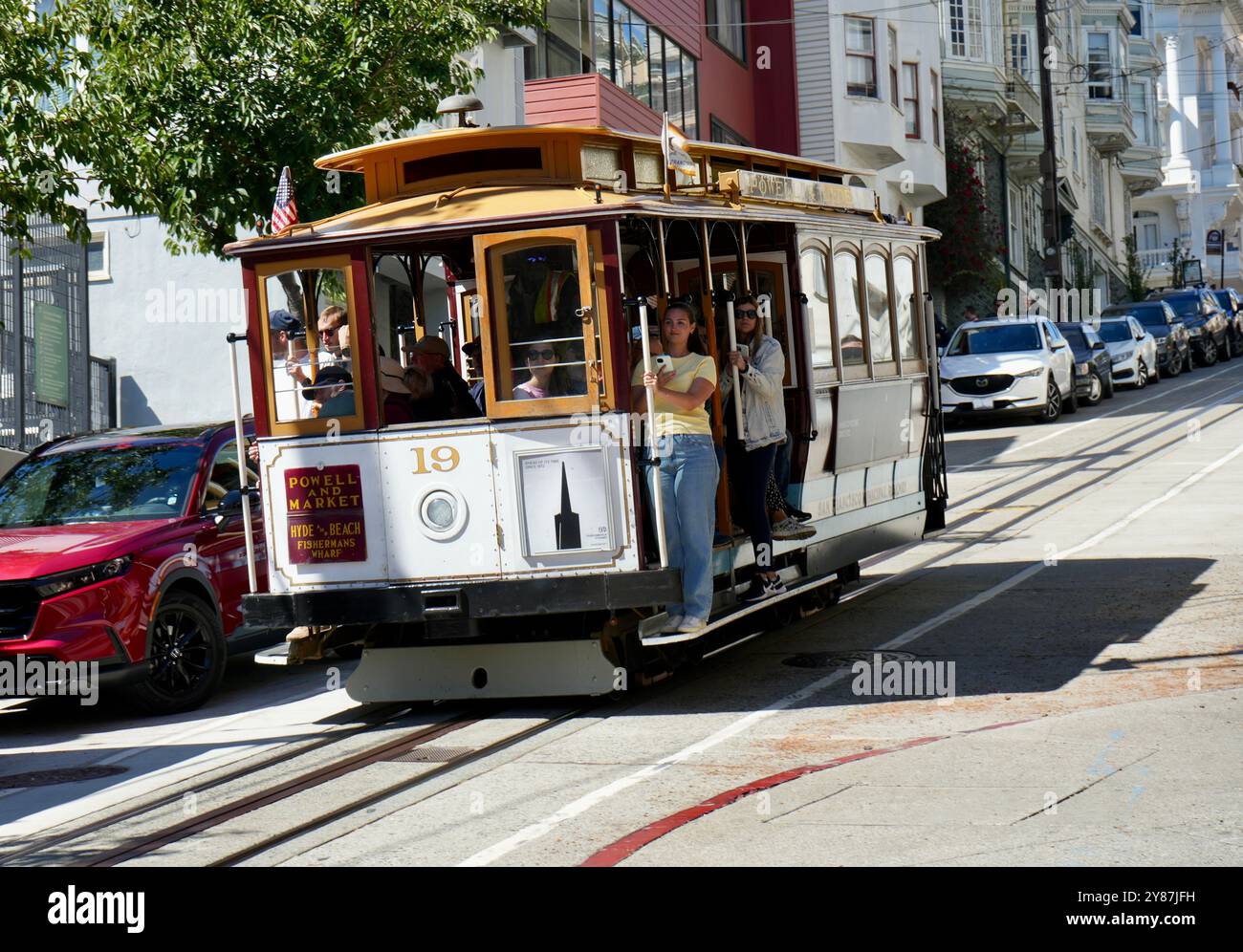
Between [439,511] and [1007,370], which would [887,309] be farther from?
[1007,370]

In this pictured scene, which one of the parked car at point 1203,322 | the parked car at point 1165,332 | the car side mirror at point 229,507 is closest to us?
the car side mirror at point 229,507

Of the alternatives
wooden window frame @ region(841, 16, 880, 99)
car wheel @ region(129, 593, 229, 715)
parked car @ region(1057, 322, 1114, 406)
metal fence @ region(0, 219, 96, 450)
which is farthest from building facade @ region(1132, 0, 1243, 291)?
car wheel @ region(129, 593, 229, 715)

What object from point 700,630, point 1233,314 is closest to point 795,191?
point 700,630

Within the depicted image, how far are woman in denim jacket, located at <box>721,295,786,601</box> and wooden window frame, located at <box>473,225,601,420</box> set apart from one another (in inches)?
53.7

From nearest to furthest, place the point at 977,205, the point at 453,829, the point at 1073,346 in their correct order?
the point at 453,829, the point at 1073,346, the point at 977,205

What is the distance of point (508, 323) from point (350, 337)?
98 cm

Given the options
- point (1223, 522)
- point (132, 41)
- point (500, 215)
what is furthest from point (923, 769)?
point (132, 41)

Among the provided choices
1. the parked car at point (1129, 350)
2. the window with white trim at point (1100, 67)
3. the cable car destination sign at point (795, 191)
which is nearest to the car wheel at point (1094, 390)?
the parked car at point (1129, 350)

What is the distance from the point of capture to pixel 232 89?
1526 centimetres

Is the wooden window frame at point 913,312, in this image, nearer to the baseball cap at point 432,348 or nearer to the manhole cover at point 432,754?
the baseball cap at point 432,348

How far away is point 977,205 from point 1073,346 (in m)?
10.8

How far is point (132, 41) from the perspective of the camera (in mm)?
15414

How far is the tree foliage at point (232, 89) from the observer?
15109 mm

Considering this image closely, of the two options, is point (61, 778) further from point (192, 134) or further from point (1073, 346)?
point (1073, 346)
